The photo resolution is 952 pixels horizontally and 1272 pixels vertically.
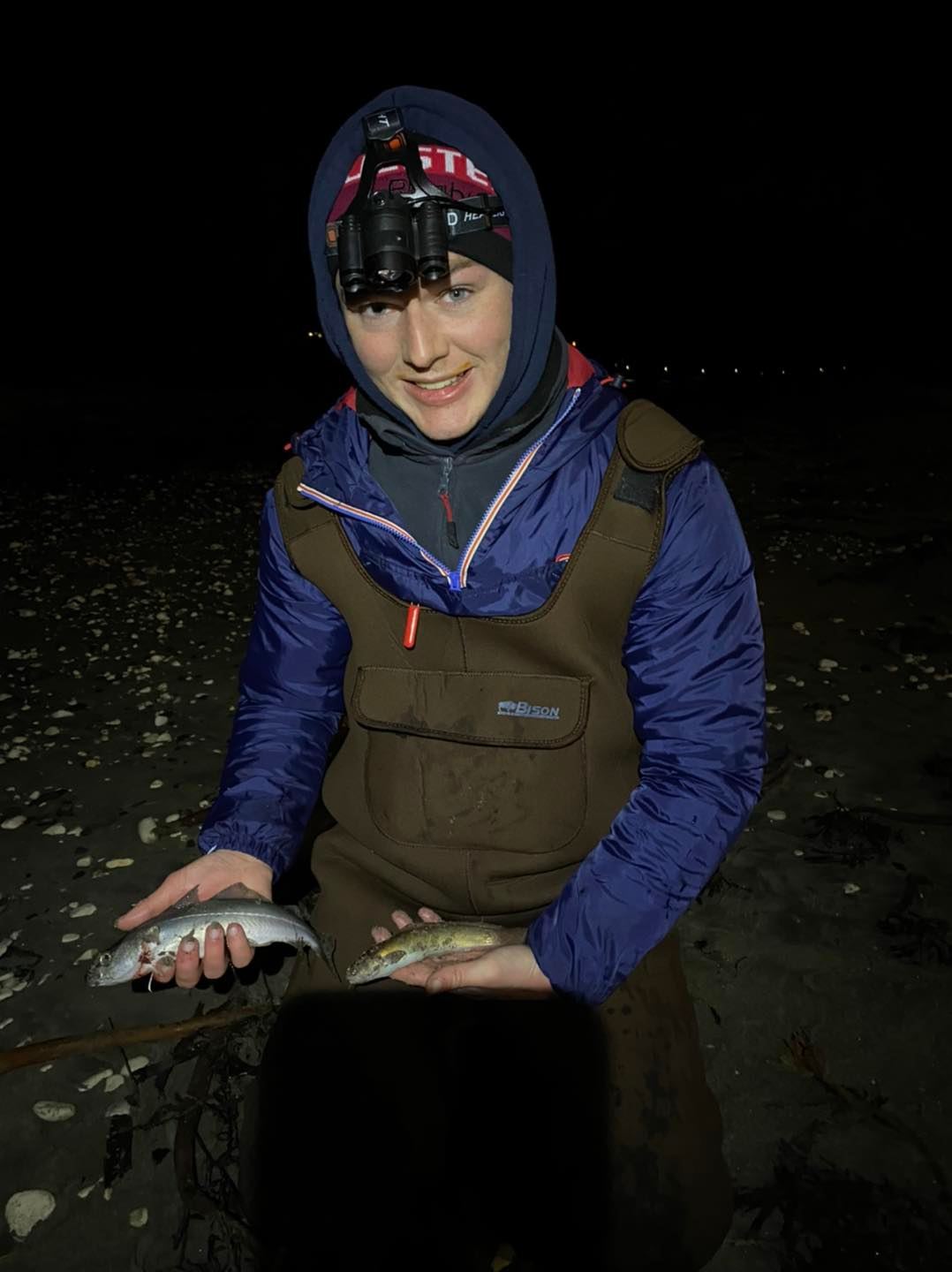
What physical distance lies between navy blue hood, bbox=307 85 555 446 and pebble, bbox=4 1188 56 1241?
2.98 m

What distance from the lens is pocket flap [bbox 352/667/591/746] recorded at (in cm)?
271

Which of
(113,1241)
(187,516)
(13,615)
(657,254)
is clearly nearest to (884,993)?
(113,1241)

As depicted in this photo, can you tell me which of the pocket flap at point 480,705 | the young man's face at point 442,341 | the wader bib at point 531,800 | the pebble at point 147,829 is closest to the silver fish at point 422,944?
the wader bib at point 531,800

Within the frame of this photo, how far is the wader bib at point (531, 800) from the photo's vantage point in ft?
8.28

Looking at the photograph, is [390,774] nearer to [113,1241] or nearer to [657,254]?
[113,1241]

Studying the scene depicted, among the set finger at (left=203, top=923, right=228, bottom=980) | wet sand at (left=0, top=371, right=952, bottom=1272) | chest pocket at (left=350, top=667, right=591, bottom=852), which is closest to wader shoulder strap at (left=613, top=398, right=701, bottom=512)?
chest pocket at (left=350, top=667, right=591, bottom=852)

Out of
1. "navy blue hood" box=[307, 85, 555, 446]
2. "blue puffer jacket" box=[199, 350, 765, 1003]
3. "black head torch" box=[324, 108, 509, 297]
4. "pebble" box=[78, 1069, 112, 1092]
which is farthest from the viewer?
"pebble" box=[78, 1069, 112, 1092]

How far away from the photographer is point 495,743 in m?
2.75

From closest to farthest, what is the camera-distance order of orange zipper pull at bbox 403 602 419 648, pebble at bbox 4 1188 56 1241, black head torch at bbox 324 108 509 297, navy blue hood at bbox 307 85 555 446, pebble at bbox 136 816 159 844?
black head torch at bbox 324 108 509 297
navy blue hood at bbox 307 85 555 446
orange zipper pull at bbox 403 602 419 648
pebble at bbox 4 1188 56 1241
pebble at bbox 136 816 159 844

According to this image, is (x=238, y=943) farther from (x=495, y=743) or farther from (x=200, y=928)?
(x=495, y=743)

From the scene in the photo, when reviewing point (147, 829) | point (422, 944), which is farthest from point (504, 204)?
point (147, 829)

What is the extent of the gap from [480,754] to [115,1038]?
7.00 feet

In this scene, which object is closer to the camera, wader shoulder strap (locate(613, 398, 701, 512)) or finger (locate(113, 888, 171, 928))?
wader shoulder strap (locate(613, 398, 701, 512))

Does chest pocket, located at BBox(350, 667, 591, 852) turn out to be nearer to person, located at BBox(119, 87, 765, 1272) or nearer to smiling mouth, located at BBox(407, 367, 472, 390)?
person, located at BBox(119, 87, 765, 1272)
